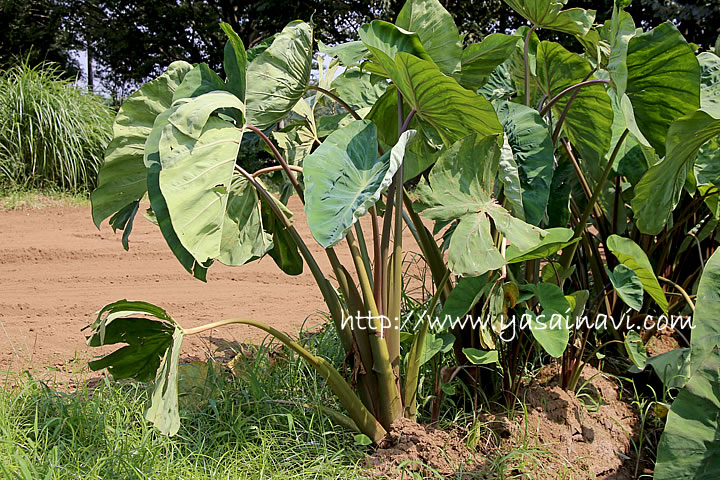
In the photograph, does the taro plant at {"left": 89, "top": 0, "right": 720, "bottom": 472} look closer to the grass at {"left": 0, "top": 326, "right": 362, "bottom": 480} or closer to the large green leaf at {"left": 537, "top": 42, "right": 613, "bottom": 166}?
the large green leaf at {"left": 537, "top": 42, "right": 613, "bottom": 166}

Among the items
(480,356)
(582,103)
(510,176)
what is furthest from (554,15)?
(480,356)

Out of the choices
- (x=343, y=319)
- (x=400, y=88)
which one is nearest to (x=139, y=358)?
(x=343, y=319)

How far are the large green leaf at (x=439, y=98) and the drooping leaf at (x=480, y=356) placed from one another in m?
0.53

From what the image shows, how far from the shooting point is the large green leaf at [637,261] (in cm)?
154

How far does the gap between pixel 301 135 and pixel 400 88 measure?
62 centimetres

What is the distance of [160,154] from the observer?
1.17m

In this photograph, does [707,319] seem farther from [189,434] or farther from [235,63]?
[189,434]

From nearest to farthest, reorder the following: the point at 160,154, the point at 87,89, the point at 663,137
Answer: the point at 160,154 < the point at 663,137 < the point at 87,89

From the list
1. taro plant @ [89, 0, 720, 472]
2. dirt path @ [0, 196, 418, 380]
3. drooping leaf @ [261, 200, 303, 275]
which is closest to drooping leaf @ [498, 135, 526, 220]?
taro plant @ [89, 0, 720, 472]

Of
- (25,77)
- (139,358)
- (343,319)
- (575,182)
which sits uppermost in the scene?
(25,77)

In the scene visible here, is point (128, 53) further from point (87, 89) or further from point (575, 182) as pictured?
point (575, 182)

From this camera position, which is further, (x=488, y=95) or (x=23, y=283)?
(x=23, y=283)

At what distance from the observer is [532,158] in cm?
146

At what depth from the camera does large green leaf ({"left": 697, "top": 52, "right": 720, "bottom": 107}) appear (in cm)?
184
